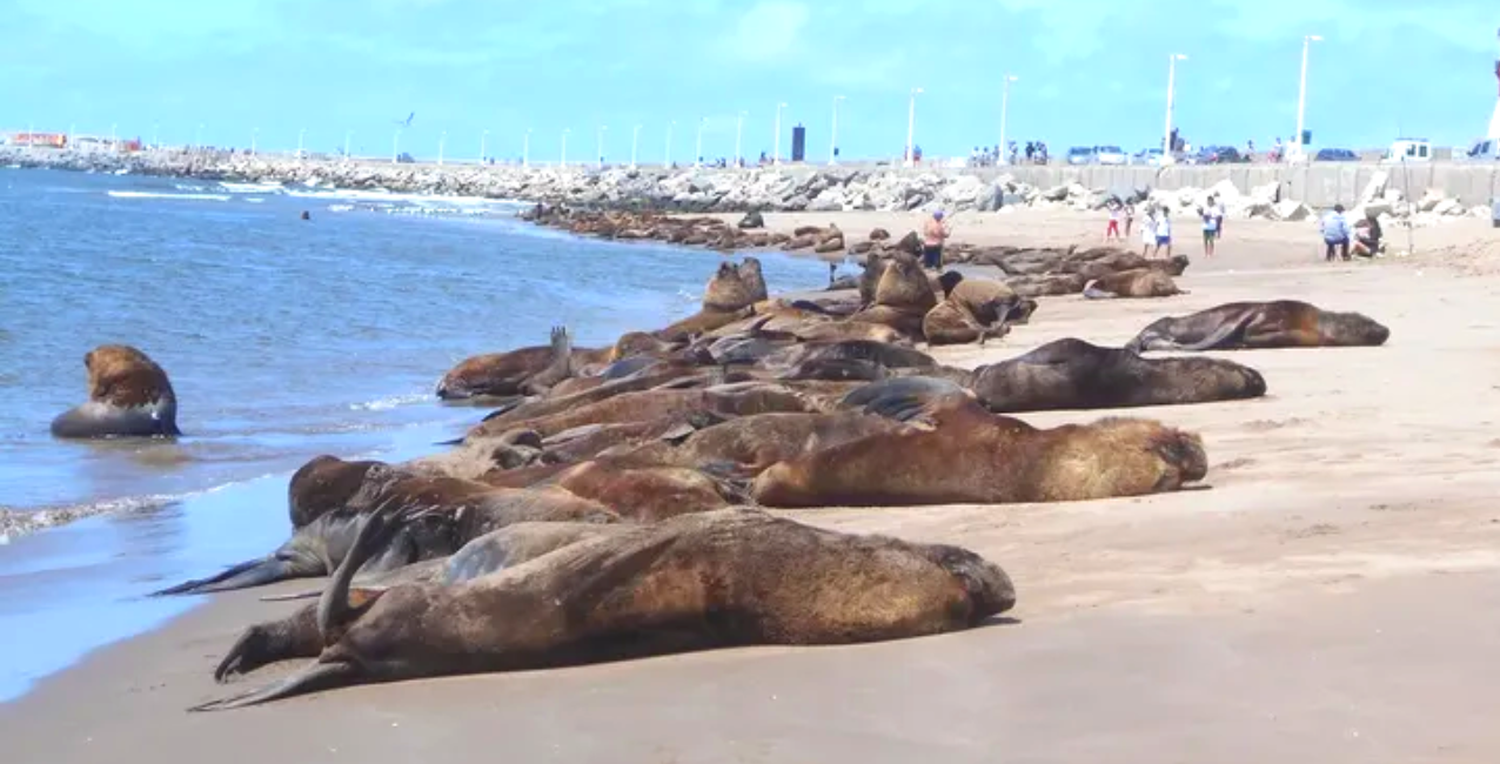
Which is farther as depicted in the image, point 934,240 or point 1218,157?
point 1218,157

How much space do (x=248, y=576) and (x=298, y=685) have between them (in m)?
2.29

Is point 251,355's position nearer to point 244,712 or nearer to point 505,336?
point 505,336

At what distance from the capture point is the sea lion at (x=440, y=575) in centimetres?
574

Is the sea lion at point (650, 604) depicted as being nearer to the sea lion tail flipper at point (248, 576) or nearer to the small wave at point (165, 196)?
the sea lion tail flipper at point (248, 576)

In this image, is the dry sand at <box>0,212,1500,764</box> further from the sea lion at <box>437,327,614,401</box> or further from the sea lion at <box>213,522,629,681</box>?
the sea lion at <box>437,327,614,401</box>

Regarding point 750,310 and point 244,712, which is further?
point 750,310

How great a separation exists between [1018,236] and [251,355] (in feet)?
96.4

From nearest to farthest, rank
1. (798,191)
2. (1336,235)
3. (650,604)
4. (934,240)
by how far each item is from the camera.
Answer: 1. (650,604)
2. (934,240)
3. (1336,235)
4. (798,191)

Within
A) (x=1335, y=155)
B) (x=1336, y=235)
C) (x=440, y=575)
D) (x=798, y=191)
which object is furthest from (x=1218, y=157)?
(x=440, y=575)

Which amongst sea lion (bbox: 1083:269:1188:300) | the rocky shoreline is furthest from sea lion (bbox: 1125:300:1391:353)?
the rocky shoreline

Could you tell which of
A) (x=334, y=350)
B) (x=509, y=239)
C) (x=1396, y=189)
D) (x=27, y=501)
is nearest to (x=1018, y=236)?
(x=1396, y=189)

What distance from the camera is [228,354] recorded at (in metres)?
18.9

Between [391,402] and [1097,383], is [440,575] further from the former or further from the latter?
[391,402]

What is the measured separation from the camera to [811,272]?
3597 centimetres
